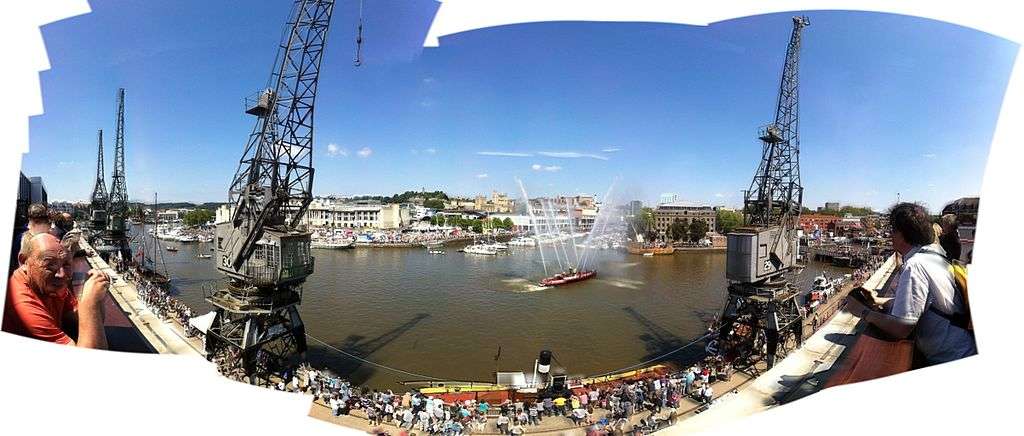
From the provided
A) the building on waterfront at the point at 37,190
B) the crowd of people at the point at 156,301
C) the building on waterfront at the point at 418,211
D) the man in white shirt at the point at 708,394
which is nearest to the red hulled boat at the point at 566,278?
the building on waterfront at the point at 418,211

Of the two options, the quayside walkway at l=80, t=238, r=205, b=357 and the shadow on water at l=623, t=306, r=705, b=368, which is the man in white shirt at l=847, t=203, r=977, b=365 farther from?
the quayside walkway at l=80, t=238, r=205, b=357

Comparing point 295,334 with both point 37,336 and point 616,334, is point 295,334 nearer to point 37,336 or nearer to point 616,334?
point 37,336

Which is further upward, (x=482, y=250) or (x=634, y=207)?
(x=634, y=207)

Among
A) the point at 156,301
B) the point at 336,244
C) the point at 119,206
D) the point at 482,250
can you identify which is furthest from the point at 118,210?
the point at 482,250

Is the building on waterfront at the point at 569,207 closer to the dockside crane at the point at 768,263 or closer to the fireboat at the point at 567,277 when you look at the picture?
the dockside crane at the point at 768,263

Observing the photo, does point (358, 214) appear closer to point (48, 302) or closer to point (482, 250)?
point (48, 302)

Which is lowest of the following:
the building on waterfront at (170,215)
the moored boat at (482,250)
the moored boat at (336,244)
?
the moored boat at (482,250)

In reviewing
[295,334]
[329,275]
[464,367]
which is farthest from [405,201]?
[329,275]
